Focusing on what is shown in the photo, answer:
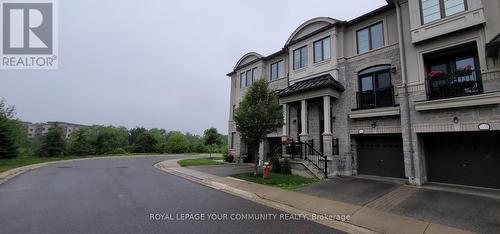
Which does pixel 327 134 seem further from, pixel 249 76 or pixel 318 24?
pixel 249 76

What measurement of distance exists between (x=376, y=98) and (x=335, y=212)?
8.15 metres

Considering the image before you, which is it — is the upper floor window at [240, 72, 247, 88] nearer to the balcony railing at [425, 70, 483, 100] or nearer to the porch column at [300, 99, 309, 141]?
the porch column at [300, 99, 309, 141]

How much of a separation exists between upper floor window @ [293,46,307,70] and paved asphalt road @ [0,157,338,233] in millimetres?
10651

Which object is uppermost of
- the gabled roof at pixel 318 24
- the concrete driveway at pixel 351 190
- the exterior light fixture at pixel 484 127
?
the gabled roof at pixel 318 24

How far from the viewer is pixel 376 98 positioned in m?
12.3

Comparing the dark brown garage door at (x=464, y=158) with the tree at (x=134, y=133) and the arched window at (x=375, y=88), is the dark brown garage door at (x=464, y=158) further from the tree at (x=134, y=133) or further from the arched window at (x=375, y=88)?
the tree at (x=134, y=133)

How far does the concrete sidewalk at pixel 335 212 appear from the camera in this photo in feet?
17.9

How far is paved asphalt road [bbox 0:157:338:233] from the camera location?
17.0 feet

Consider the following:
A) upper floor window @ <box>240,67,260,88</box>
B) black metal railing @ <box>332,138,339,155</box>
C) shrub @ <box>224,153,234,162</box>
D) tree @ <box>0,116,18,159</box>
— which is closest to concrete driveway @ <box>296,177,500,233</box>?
black metal railing @ <box>332,138,339,155</box>

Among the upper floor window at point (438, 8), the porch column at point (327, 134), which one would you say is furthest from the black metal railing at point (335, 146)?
the upper floor window at point (438, 8)

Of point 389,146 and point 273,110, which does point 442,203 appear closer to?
point 389,146

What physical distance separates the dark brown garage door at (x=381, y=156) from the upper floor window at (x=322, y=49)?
5.52 m

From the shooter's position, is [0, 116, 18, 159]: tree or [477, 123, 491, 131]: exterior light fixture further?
[0, 116, 18, 159]: tree

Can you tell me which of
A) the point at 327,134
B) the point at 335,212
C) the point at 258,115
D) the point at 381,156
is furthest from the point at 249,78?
the point at 335,212
